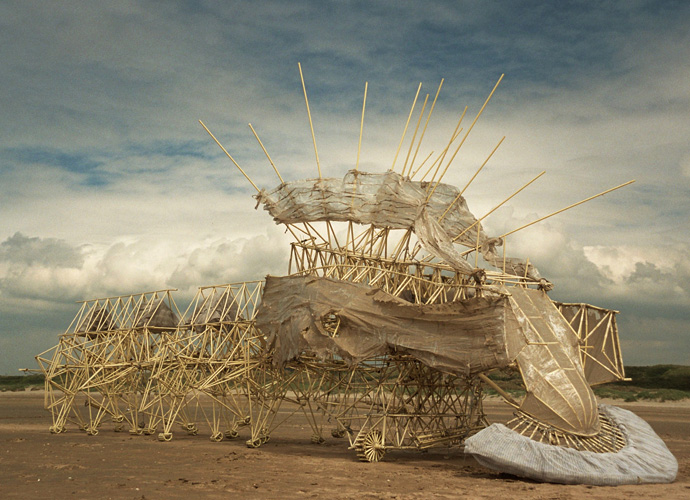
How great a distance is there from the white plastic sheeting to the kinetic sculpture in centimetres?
3

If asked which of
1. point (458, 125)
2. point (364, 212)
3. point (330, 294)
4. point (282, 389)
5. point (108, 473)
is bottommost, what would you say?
point (108, 473)

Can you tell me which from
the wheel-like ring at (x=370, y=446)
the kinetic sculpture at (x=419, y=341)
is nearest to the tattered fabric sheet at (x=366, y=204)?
the kinetic sculpture at (x=419, y=341)

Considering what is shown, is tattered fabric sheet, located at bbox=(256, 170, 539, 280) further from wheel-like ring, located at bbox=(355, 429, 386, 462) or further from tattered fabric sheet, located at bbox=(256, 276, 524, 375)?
wheel-like ring, located at bbox=(355, 429, 386, 462)

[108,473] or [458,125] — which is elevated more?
[458,125]

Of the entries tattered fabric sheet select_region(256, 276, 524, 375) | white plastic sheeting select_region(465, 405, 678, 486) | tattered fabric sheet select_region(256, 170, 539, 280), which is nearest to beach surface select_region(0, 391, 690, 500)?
white plastic sheeting select_region(465, 405, 678, 486)

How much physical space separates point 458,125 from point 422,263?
3.85 meters

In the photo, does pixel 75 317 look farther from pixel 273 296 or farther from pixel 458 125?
pixel 458 125

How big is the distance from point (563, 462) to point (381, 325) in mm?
5048

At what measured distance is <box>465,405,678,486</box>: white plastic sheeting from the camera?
1338 centimetres

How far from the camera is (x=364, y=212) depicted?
710 inches

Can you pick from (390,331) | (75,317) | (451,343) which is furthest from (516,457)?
(75,317)

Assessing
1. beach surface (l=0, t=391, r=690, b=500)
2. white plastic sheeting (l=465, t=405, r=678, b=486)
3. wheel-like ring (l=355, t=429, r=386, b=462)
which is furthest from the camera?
wheel-like ring (l=355, t=429, r=386, b=462)

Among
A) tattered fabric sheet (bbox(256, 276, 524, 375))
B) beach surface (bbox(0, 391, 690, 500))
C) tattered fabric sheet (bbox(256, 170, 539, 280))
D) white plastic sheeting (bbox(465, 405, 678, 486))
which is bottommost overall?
beach surface (bbox(0, 391, 690, 500))

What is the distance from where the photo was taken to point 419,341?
1575 cm
